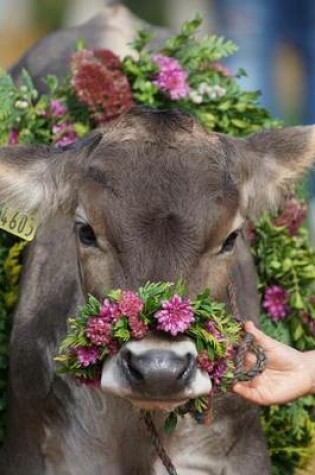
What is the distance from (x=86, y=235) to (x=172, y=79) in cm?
176

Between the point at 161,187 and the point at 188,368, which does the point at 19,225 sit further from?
the point at 188,368

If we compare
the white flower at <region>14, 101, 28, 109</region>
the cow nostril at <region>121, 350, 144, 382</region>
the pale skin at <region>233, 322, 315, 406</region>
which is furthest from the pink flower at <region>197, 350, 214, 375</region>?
the white flower at <region>14, 101, 28, 109</region>

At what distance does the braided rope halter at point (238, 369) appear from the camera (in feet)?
15.9

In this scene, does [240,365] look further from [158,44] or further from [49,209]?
[158,44]

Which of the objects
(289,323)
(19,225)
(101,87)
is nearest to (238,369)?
(19,225)

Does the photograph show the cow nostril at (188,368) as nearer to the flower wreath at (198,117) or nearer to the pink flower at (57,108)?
the flower wreath at (198,117)

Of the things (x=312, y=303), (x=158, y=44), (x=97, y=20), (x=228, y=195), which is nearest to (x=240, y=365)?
(x=228, y=195)

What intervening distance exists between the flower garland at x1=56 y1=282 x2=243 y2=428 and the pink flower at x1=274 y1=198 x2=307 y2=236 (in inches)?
68.1

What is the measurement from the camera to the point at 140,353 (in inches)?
164

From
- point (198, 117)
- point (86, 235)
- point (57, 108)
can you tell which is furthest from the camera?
point (57, 108)

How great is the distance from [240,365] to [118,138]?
3.01 ft

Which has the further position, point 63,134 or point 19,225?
point 63,134

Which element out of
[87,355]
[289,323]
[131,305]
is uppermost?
[131,305]

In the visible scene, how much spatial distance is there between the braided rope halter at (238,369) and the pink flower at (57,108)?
1661 millimetres
